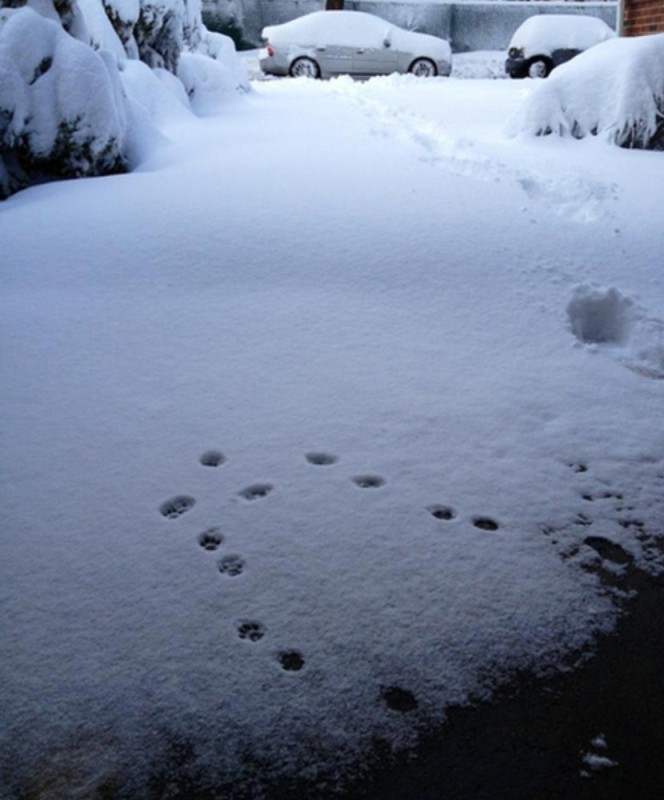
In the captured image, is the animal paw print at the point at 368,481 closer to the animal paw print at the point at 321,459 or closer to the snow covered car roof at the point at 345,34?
the animal paw print at the point at 321,459

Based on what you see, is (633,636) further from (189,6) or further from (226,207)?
(189,6)

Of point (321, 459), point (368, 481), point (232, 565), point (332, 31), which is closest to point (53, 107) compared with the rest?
point (321, 459)

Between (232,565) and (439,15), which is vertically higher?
(439,15)

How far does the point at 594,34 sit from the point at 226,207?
14973 millimetres

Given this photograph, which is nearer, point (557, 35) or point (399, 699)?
point (399, 699)

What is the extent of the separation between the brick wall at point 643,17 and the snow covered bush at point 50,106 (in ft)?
28.9

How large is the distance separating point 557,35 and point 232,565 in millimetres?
17279

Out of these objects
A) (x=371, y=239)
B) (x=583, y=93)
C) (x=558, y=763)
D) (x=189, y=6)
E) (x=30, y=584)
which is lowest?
(x=558, y=763)

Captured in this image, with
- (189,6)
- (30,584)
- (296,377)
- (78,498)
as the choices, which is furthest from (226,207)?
(189,6)

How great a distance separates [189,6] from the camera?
1075 cm

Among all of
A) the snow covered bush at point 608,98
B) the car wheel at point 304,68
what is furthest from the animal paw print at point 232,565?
the car wheel at point 304,68

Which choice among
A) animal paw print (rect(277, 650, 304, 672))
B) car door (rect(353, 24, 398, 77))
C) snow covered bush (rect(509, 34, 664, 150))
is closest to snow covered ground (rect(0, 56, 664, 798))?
animal paw print (rect(277, 650, 304, 672))

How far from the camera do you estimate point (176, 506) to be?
2.11 m

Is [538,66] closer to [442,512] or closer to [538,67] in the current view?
[538,67]
